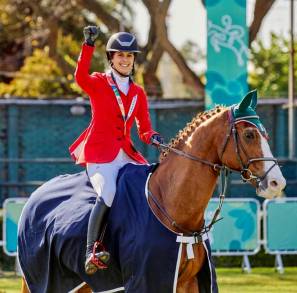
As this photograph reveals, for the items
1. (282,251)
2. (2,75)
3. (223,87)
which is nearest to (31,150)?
(223,87)

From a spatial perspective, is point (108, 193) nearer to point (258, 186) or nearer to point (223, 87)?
point (258, 186)

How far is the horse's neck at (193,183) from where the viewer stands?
7848 mm

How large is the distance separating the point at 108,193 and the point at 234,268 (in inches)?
306

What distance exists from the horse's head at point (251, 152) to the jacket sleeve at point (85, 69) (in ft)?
3.94

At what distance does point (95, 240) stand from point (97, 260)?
18 centimetres

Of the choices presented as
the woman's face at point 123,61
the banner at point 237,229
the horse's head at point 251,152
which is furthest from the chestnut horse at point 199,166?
the banner at point 237,229

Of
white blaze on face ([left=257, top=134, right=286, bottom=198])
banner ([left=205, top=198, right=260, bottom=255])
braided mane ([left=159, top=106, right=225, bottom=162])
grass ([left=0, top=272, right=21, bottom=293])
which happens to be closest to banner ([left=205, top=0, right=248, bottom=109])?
banner ([left=205, top=198, right=260, bottom=255])

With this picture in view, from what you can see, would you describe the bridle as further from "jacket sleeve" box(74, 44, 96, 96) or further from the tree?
the tree

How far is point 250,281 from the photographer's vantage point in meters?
13.9

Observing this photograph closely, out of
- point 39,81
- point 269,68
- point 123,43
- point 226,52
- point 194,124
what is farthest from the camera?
point 269,68

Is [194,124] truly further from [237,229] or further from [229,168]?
[237,229]

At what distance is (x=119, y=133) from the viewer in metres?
8.45

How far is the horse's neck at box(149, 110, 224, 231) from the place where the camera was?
785 centimetres

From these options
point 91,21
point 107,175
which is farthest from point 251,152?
point 91,21
